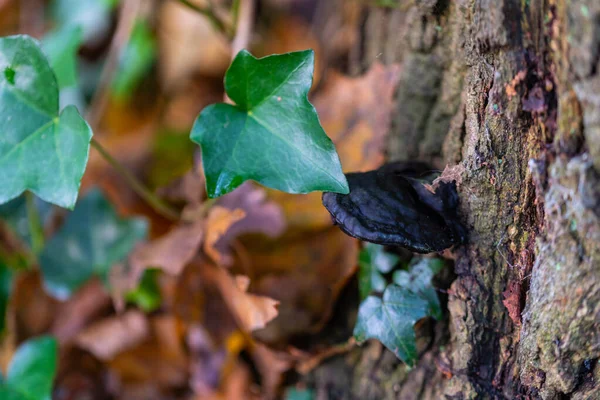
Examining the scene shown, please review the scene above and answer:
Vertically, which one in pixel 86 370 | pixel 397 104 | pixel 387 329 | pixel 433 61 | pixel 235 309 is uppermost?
pixel 433 61

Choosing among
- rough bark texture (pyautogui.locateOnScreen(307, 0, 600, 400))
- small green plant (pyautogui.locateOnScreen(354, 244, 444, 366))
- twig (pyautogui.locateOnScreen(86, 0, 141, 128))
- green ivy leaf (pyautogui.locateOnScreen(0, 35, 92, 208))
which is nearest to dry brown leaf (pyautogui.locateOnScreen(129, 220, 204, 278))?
green ivy leaf (pyautogui.locateOnScreen(0, 35, 92, 208))

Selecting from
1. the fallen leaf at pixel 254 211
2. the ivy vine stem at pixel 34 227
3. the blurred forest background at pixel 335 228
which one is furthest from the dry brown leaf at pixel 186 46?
the fallen leaf at pixel 254 211

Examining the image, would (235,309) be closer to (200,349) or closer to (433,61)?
(200,349)

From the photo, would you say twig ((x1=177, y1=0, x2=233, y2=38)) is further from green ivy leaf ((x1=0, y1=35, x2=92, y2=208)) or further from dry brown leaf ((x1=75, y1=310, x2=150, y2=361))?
dry brown leaf ((x1=75, y1=310, x2=150, y2=361))

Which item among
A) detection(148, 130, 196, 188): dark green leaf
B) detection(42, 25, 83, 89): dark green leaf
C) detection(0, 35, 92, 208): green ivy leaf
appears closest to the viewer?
detection(0, 35, 92, 208): green ivy leaf

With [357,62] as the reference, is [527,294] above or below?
below

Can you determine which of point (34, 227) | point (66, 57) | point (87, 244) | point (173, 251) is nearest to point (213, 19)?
point (66, 57)

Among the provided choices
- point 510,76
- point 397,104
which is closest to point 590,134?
point 510,76
